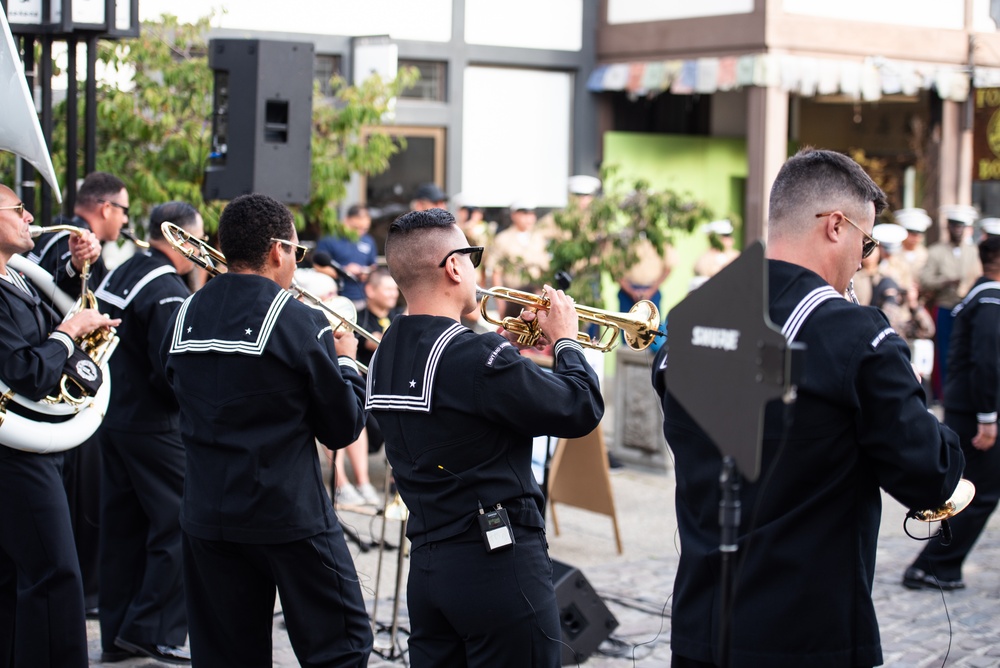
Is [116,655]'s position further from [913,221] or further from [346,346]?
[913,221]

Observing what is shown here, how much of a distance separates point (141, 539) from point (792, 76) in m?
9.96

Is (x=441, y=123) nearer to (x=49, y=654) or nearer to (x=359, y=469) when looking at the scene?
(x=359, y=469)

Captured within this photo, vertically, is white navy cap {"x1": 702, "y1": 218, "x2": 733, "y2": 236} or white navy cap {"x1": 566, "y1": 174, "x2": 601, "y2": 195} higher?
white navy cap {"x1": 566, "y1": 174, "x2": 601, "y2": 195}

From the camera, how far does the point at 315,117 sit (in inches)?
367

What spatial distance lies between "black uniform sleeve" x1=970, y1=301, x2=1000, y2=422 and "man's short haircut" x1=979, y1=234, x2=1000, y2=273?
0.21 metres

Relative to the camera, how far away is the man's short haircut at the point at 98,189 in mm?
6277

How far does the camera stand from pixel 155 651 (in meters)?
5.48

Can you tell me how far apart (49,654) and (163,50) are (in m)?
5.74

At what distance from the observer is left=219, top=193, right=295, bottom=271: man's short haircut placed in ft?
13.9

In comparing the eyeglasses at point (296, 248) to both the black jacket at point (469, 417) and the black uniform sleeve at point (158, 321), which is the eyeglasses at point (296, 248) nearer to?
the black jacket at point (469, 417)

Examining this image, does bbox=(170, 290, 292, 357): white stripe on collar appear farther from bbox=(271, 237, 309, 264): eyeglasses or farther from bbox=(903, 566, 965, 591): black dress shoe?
bbox=(903, 566, 965, 591): black dress shoe

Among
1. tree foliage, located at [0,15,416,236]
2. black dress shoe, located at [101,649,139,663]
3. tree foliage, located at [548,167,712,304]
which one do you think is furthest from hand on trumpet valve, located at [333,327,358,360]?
tree foliage, located at [548,167,712,304]

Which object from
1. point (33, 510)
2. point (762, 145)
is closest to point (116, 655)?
point (33, 510)

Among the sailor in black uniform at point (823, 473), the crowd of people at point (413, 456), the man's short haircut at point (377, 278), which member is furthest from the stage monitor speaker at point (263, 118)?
the sailor in black uniform at point (823, 473)
